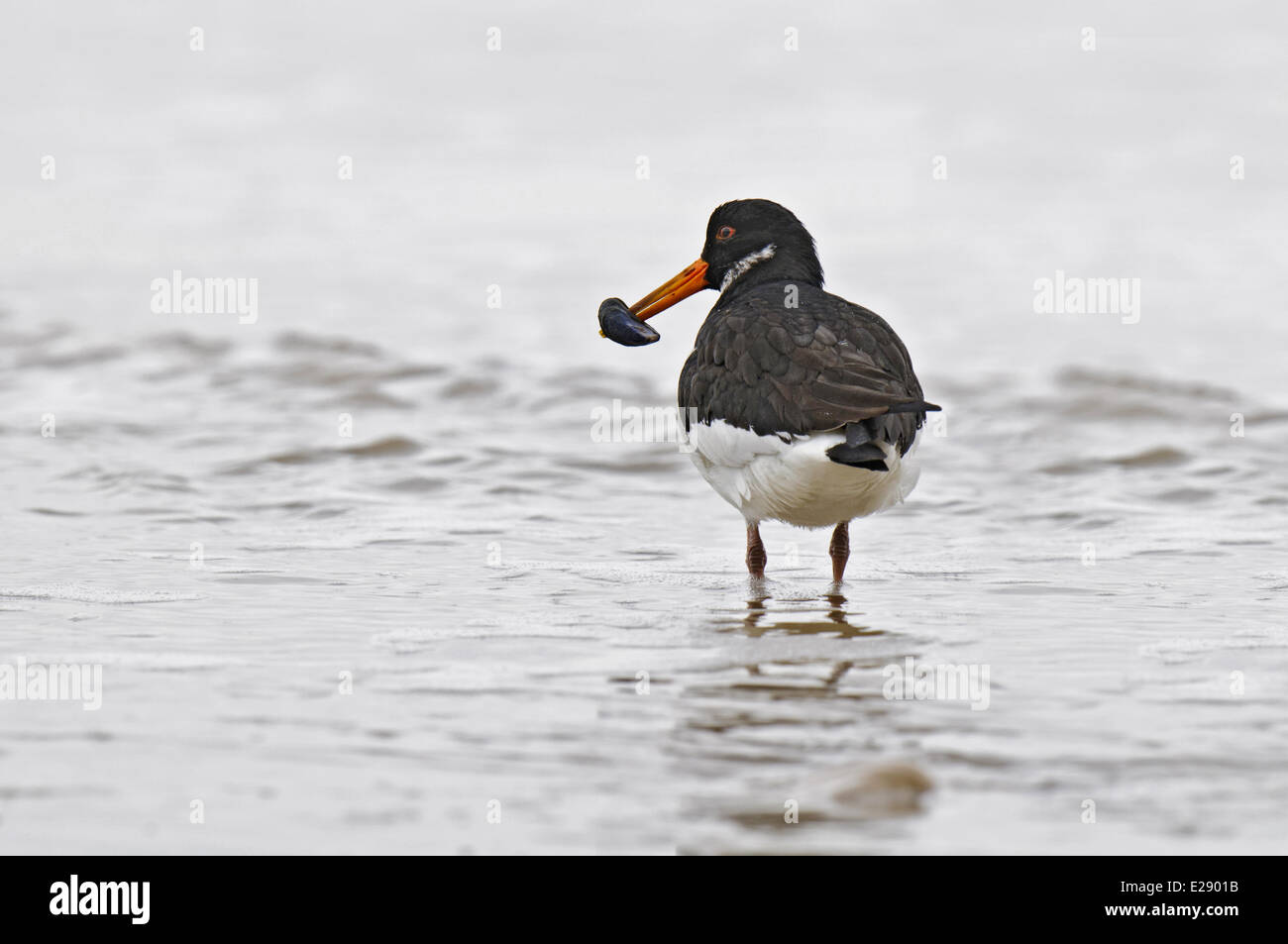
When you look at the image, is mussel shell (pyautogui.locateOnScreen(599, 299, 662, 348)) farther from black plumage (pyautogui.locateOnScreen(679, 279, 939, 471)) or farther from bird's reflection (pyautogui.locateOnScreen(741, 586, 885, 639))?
bird's reflection (pyautogui.locateOnScreen(741, 586, 885, 639))

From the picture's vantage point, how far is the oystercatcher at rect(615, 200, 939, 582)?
5.31 m

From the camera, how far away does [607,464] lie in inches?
333

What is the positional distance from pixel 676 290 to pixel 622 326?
517 mm

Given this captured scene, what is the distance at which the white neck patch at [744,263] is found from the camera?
678 centimetres

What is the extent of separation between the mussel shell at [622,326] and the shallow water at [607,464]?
0.87 meters

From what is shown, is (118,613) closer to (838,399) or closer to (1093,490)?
(838,399)
